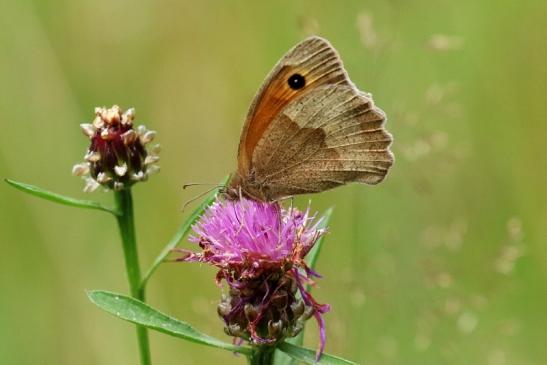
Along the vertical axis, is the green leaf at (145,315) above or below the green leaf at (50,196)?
below

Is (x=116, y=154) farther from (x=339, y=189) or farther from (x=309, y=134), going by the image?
(x=339, y=189)

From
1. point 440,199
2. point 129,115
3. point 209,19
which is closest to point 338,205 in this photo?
point 440,199

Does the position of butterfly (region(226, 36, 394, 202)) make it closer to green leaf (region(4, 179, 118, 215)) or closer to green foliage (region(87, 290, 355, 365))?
→ green leaf (region(4, 179, 118, 215))

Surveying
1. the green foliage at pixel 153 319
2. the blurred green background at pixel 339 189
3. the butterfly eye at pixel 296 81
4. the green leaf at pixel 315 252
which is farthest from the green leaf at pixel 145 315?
the blurred green background at pixel 339 189

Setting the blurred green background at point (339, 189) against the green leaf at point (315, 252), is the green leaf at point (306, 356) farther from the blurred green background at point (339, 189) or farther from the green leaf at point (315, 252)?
the blurred green background at point (339, 189)

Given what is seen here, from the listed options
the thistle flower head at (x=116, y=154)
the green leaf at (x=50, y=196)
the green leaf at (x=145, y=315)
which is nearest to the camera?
the green leaf at (x=145, y=315)

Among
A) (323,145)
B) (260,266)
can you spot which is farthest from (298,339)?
(323,145)
